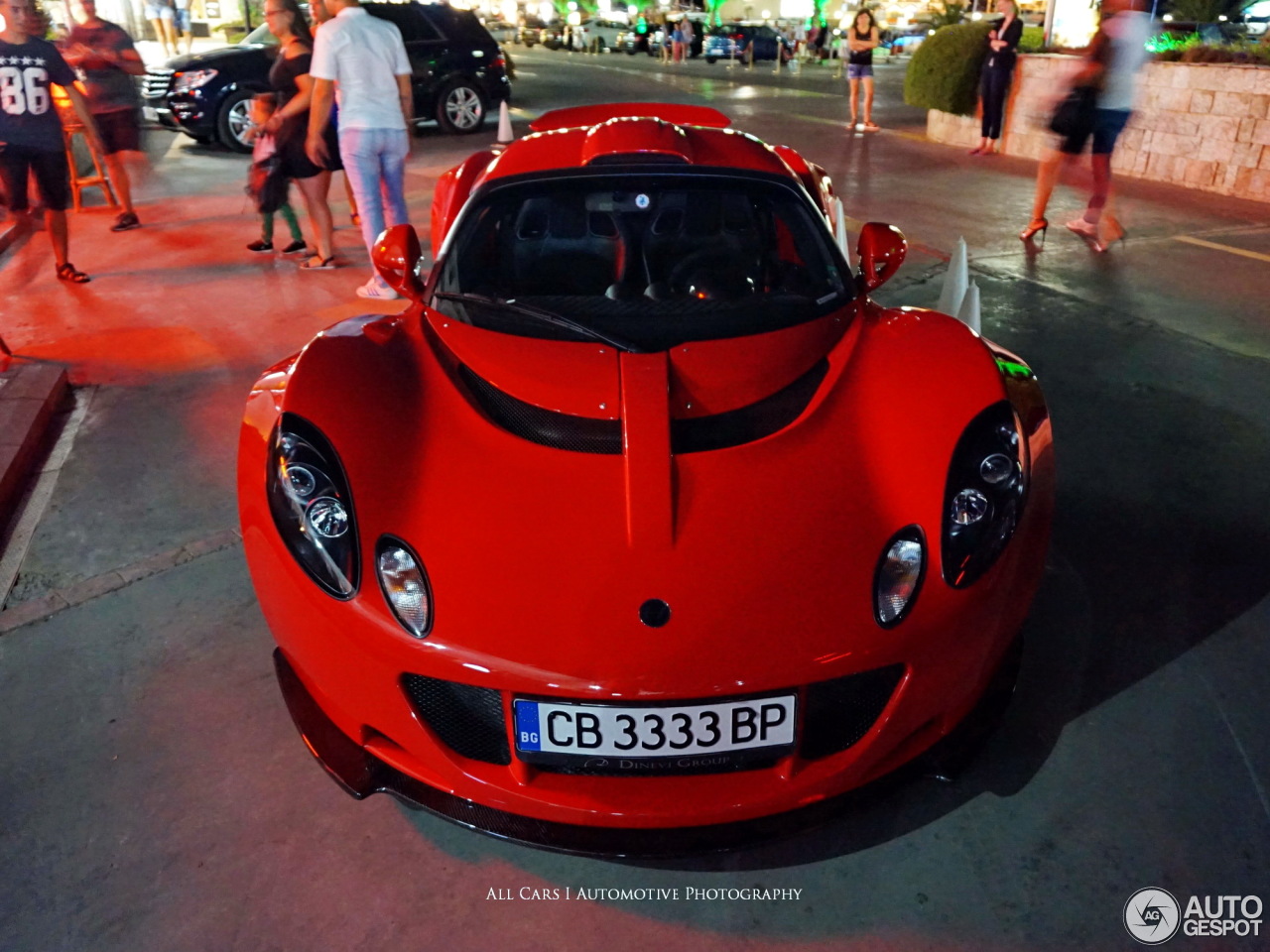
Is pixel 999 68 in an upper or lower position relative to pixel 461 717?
upper

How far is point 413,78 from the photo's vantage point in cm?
1213

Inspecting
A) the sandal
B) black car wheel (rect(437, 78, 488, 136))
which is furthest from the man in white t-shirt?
black car wheel (rect(437, 78, 488, 136))

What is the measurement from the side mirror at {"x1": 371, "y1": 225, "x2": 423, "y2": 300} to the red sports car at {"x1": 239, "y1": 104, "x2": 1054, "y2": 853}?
322mm

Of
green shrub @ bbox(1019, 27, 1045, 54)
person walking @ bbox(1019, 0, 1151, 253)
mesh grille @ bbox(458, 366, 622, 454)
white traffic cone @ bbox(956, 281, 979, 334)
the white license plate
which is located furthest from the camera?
green shrub @ bbox(1019, 27, 1045, 54)

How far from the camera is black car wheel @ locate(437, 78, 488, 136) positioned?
12.6 metres

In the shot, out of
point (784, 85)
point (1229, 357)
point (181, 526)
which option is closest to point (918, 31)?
point (784, 85)

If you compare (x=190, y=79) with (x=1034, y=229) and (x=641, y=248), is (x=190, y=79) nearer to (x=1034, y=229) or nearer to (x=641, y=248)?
(x=1034, y=229)

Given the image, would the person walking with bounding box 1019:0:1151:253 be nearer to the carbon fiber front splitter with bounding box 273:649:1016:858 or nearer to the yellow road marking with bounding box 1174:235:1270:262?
the yellow road marking with bounding box 1174:235:1270:262

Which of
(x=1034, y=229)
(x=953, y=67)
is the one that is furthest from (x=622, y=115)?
(x=953, y=67)

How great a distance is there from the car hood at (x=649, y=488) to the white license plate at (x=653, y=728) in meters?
0.05

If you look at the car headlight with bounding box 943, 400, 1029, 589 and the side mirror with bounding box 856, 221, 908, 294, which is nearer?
the car headlight with bounding box 943, 400, 1029, 589

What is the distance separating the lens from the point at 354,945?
1.84 metres

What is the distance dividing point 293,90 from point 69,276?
192 centimetres

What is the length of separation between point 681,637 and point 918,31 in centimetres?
4885
